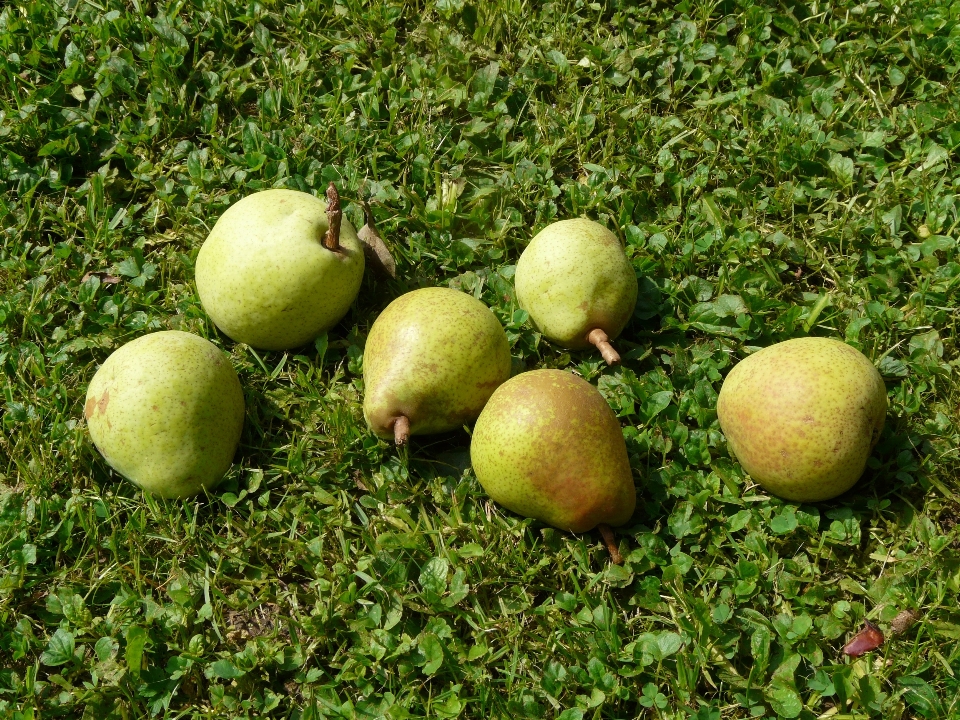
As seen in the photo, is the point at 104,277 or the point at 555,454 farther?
the point at 104,277

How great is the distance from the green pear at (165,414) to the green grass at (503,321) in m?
0.13

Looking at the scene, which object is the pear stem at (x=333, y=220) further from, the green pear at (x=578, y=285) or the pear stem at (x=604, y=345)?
the pear stem at (x=604, y=345)

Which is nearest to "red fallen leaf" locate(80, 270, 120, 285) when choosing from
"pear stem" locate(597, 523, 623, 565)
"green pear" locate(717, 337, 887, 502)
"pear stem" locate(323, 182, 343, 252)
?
"pear stem" locate(323, 182, 343, 252)

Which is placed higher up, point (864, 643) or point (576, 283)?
point (576, 283)

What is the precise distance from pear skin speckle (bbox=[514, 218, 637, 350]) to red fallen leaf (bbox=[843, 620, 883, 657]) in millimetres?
1389

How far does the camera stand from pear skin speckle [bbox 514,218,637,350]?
133 inches

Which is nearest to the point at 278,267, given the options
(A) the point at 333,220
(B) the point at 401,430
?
(A) the point at 333,220

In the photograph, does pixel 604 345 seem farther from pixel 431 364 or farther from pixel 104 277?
pixel 104 277

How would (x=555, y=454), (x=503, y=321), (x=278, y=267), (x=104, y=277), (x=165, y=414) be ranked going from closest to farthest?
(x=555, y=454), (x=165, y=414), (x=278, y=267), (x=503, y=321), (x=104, y=277)

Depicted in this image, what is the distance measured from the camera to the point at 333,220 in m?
3.32

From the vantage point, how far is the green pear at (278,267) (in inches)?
130

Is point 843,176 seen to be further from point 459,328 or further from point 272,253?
point 272,253

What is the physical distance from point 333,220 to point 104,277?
4.27 ft

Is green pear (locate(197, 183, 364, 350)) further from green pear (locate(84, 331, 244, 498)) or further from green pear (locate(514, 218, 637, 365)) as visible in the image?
green pear (locate(514, 218, 637, 365))
